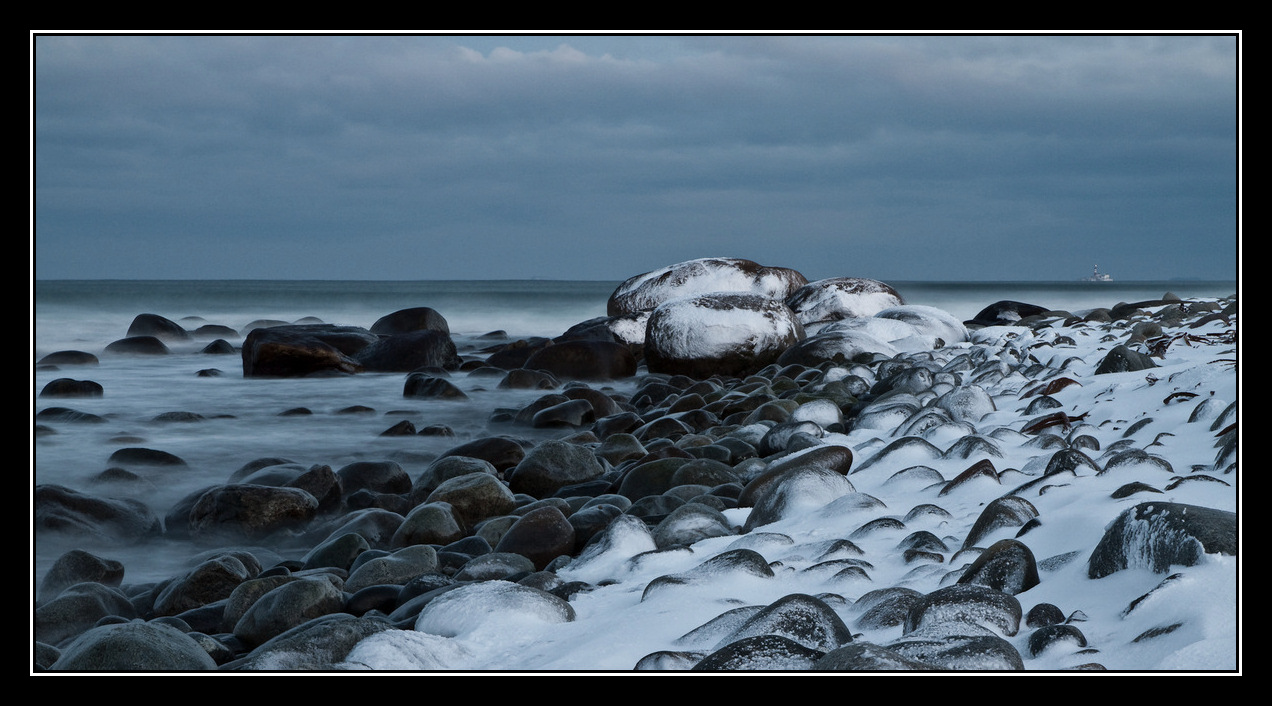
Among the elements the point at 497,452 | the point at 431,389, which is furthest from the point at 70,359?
the point at 497,452

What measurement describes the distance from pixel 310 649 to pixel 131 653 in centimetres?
45

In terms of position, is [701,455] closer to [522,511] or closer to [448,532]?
[522,511]

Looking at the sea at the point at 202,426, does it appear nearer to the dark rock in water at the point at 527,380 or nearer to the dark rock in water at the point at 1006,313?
the dark rock in water at the point at 527,380

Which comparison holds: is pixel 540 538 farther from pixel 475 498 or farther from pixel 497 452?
pixel 497 452

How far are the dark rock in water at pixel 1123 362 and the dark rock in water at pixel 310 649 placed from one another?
4406 millimetres

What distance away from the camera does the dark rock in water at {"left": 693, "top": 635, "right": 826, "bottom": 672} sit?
1.62 m

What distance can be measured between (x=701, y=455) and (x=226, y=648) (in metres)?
2.67

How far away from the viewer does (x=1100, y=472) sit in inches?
107

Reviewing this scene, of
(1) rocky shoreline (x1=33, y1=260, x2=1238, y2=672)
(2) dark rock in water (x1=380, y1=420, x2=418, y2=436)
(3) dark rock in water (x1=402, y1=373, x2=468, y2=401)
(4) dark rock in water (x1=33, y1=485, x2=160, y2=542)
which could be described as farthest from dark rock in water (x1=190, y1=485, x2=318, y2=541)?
(3) dark rock in water (x1=402, y1=373, x2=468, y2=401)

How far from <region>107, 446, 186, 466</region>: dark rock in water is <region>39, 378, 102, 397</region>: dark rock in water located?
Result: 3264mm

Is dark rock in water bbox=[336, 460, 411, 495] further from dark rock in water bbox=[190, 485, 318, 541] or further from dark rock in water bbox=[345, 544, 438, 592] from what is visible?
dark rock in water bbox=[345, 544, 438, 592]
